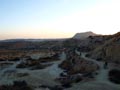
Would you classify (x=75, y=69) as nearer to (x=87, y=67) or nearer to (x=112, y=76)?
(x=87, y=67)

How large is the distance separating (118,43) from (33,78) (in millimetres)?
21310

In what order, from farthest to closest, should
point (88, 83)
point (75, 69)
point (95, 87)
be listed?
point (75, 69) → point (88, 83) → point (95, 87)

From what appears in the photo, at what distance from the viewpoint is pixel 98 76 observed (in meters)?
39.3

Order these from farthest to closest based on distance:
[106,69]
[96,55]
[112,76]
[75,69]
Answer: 1. [96,55]
2. [75,69]
3. [106,69]
4. [112,76]

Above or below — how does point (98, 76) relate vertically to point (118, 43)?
below

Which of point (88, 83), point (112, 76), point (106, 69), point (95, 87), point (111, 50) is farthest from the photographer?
point (111, 50)

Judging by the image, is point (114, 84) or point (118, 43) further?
point (118, 43)

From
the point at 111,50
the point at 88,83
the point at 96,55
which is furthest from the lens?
the point at 96,55

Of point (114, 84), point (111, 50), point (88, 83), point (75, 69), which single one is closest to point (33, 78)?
point (75, 69)

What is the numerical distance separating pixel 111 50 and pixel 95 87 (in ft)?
75.8

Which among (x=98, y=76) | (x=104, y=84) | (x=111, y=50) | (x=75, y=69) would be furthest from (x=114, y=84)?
(x=111, y=50)

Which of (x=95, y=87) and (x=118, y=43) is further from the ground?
(x=118, y=43)

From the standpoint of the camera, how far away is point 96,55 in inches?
2430

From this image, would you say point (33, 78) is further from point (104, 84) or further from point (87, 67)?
point (104, 84)
